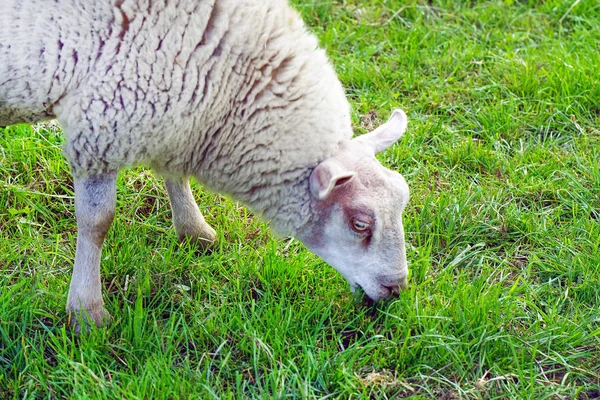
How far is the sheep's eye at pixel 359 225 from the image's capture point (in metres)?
3.78

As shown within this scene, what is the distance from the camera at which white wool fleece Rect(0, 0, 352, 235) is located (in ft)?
11.7

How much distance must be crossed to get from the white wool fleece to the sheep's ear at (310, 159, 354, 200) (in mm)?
75

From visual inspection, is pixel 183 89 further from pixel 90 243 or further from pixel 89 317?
pixel 89 317

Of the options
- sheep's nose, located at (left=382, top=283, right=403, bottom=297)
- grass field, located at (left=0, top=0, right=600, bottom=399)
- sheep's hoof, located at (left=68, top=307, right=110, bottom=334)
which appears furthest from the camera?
sheep's nose, located at (left=382, top=283, right=403, bottom=297)

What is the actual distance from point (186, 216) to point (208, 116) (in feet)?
2.92

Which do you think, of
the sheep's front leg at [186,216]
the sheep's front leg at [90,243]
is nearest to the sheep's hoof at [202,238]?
the sheep's front leg at [186,216]

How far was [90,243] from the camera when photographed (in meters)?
3.94

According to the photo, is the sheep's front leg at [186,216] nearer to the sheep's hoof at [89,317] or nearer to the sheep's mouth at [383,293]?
the sheep's hoof at [89,317]

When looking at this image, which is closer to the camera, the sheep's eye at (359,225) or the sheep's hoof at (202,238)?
the sheep's eye at (359,225)

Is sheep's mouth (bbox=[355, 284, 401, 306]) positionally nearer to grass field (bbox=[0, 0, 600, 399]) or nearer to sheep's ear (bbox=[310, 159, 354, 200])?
grass field (bbox=[0, 0, 600, 399])

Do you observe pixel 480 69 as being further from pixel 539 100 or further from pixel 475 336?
pixel 475 336

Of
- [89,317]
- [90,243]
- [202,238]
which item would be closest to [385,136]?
[202,238]

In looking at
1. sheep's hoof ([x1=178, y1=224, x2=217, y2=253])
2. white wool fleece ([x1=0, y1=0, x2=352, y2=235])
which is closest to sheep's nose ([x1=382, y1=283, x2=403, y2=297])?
white wool fleece ([x1=0, y1=0, x2=352, y2=235])

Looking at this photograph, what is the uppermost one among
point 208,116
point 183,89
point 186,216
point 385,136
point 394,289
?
point 183,89
